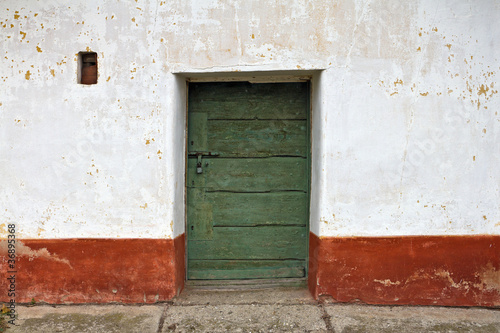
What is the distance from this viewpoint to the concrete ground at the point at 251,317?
109 inches

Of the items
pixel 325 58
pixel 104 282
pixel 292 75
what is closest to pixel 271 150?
pixel 292 75

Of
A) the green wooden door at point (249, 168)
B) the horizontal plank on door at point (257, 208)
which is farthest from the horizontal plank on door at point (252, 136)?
the horizontal plank on door at point (257, 208)

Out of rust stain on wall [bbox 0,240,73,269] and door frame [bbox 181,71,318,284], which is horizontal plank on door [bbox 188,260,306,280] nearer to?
door frame [bbox 181,71,318,284]

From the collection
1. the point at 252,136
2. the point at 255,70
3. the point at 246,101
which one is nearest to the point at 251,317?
the point at 252,136

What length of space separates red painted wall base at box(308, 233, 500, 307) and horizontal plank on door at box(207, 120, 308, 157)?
834mm

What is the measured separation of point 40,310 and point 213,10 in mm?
2509

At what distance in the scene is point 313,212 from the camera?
322 cm

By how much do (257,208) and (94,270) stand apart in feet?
4.32

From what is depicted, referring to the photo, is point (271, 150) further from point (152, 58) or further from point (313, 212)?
point (152, 58)

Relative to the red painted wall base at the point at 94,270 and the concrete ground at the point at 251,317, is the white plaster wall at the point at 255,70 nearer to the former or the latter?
the red painted wall base at the point at 94,270

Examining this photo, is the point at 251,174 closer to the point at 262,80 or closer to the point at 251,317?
the point at 262,80

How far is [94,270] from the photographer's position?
3.05m

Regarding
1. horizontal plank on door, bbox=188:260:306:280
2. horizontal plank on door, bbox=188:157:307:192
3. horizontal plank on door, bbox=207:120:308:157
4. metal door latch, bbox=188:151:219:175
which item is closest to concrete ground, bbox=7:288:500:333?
horizontal plank on door, bbox=188:260:306:280

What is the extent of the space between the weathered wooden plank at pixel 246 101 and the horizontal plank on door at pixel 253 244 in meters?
0.92
